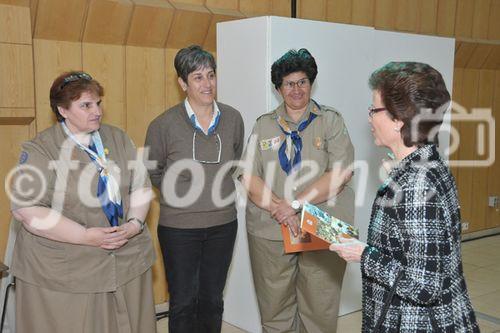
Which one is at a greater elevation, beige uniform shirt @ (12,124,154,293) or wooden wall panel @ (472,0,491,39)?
wooden wall panel @ (472,0,491,39)

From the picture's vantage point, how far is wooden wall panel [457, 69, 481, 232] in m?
5.68

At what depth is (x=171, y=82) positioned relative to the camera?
11.9ft

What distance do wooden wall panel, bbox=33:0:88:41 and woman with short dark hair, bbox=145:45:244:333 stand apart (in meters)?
0.80

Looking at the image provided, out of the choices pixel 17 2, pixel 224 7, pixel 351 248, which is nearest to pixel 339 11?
pixel 224 7

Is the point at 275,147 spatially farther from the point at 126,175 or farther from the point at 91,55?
the point at 91,55

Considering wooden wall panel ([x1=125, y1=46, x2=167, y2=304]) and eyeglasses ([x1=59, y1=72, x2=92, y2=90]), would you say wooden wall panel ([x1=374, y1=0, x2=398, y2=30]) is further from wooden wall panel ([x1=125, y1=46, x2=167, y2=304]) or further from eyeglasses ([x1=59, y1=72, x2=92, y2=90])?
eyeglasses ([x1=59, y1=72, x2=92, y2=90])

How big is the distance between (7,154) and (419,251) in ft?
7.96

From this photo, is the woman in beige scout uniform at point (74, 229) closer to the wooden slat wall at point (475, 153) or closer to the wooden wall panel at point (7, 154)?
the wooden wall panel at point (7, 154)

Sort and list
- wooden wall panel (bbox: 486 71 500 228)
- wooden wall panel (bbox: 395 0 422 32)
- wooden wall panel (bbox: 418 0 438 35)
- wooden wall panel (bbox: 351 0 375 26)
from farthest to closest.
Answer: wooden wall panel (bbox: 486 71 500 228)
wooden wall panel (bbox: 418 0 438 35)
wooden wall panel (bbox: 395 0 422 32)
wooden wall panel (bbox: 351 0 375 26)

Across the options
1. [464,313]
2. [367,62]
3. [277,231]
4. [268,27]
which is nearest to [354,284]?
[277,231]

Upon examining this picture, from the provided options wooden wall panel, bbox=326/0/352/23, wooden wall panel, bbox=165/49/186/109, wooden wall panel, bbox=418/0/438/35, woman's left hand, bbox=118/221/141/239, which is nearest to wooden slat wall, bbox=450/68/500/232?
wooden wall panel, bbox=418/0/438/35

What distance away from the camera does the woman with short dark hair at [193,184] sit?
2.64m

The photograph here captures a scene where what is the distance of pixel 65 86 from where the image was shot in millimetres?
2314

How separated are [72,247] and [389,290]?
1352mm
